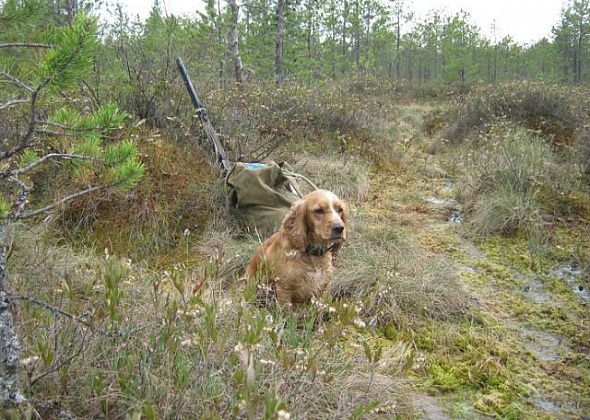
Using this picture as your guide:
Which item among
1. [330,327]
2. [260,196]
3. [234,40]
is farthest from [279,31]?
[330,327]

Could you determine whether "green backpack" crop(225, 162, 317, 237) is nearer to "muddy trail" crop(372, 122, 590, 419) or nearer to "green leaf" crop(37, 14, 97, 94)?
"muddy trail" crop(372, 122, 590, 419)

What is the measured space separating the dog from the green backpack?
118 cm

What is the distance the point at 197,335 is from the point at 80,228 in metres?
3.23

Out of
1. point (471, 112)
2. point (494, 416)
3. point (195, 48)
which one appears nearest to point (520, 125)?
point (471, 112)

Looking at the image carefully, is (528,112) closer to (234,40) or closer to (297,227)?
(234,40)

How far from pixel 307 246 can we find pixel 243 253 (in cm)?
111

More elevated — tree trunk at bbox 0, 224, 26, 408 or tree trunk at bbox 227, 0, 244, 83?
tree trunk at bbox 227, 0, 244, 83

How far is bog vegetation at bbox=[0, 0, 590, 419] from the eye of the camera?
167cm

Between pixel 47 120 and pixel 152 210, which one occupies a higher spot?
pixel 47 120

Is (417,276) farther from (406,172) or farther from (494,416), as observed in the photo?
(406,172)

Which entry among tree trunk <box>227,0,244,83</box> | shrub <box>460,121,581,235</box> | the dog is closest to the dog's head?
the dog

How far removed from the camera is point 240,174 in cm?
472

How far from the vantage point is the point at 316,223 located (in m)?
3.28

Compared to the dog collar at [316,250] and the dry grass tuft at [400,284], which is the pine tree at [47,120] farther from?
the dry grass tuft at [400,284]
